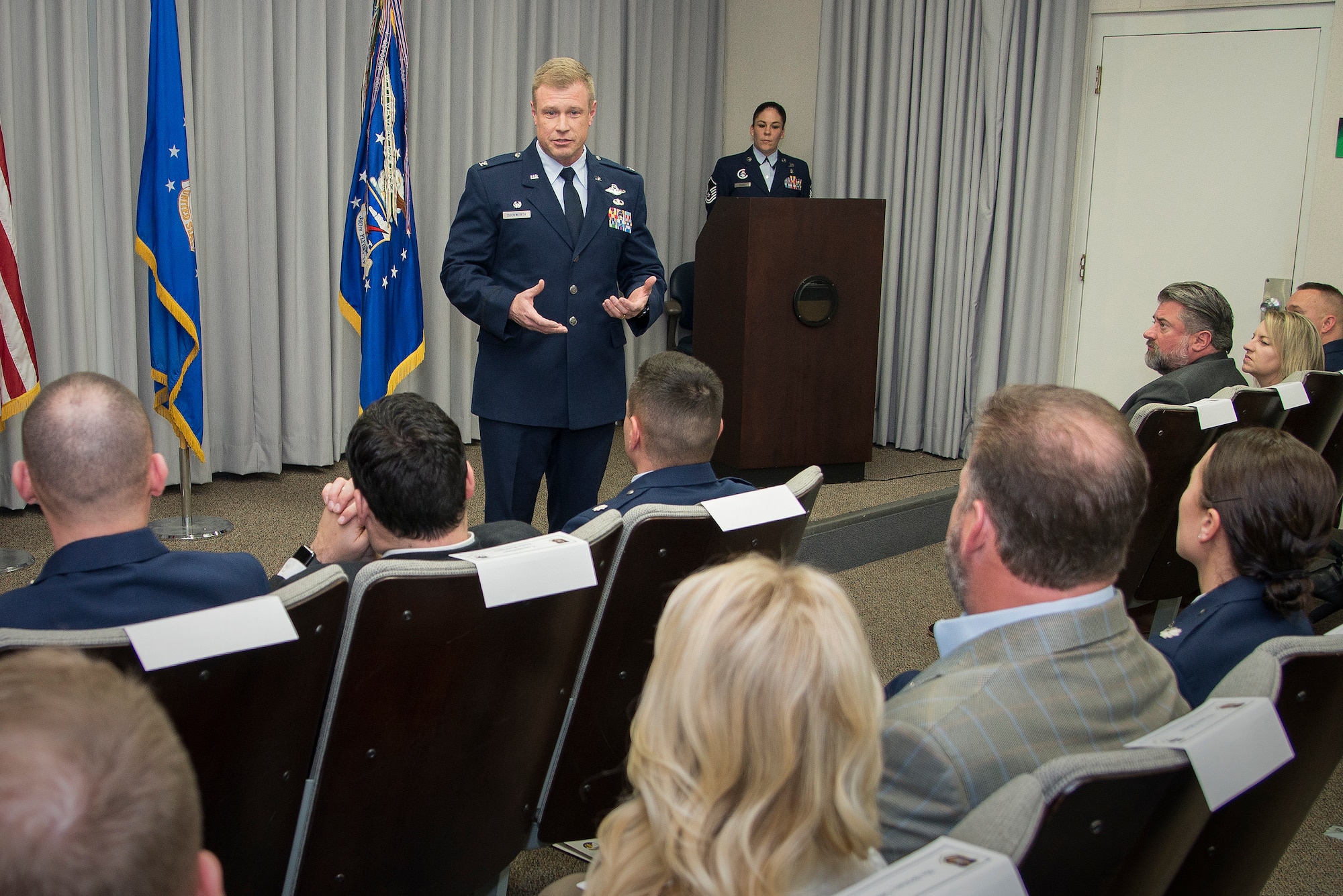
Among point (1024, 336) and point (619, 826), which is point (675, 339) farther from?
point (619, 826)

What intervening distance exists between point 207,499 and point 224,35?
1847 millimetres

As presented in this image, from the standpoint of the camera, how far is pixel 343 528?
1742 mm

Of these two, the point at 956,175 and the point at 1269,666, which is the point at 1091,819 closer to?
the point at 1269,666

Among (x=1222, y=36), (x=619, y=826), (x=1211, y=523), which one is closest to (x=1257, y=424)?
(x=1211, y=523)

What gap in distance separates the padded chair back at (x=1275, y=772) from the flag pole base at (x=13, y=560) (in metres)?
3.57

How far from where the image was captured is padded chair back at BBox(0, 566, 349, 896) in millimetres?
1042

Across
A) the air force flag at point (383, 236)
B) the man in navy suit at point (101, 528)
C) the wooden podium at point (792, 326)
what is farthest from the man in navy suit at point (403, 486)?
the wooden podium at point (792, 326)

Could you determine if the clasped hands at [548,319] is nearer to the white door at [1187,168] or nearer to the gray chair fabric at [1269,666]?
the gray chair fabric at [1269,666]

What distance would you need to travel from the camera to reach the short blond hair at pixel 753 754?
32.2 inches

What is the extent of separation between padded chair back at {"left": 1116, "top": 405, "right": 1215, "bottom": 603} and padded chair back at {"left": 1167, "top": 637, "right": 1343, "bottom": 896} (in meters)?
1.51

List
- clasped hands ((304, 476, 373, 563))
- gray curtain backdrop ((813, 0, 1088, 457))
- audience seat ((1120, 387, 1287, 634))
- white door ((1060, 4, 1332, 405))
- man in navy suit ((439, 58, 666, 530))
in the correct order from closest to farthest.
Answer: clasped hands ((304, 476, 373, 563)) → audience seat ((1120, 387, 1287, 634)) → man in navy suit ((439, 58, 666, 530)) → white door ((1060, 4, 1332, 405)) → gray curtain backdrop ((813, 0, 1088, 457))

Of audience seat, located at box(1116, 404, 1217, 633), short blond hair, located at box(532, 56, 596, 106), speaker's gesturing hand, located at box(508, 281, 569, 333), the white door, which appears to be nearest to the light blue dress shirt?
the white door

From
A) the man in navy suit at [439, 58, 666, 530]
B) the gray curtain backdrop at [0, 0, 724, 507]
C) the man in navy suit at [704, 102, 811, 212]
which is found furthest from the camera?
the man in navy suit at [704, 102, 811, 212]

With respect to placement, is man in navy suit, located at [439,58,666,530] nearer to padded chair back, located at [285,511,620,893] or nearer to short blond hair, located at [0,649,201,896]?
padded chair back, located at [285,511,620,893]
